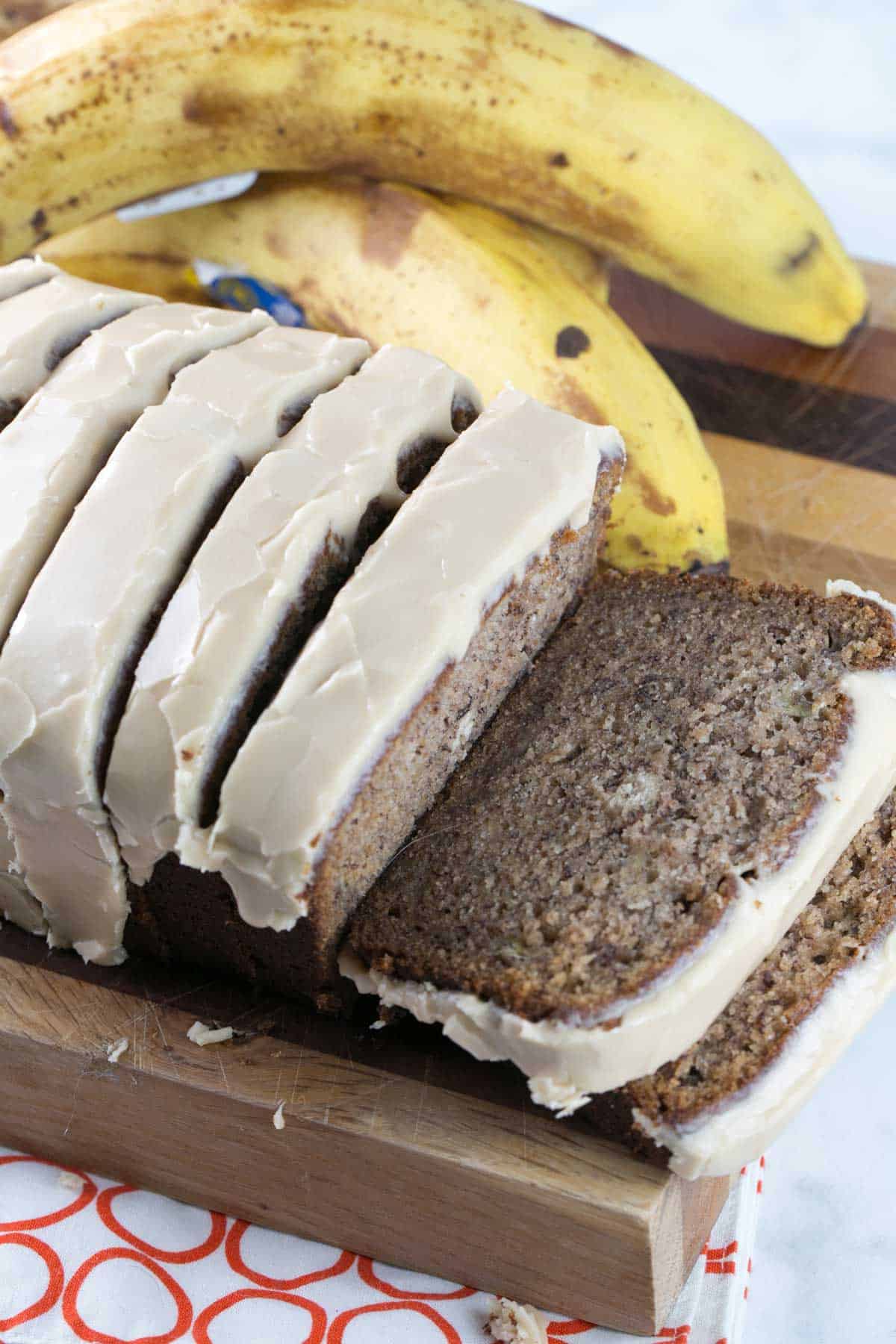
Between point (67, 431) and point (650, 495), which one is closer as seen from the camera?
point (67, 431)

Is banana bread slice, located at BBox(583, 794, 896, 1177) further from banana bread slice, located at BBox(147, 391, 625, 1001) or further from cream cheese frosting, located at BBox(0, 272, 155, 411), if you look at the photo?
cream cheese frosting, located at BBox(0, 272, 155, 411)

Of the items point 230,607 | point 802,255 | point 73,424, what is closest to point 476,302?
point 802,255

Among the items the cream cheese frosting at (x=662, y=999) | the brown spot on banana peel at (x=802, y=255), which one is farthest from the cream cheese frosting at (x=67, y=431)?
the brown spot on banana peel at (x=802, y=255)

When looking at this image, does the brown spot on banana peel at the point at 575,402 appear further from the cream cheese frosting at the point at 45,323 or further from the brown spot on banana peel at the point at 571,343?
the cream cheese frosting at the point at 45,323

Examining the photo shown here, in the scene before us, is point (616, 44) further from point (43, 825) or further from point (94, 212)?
point (43, 825)

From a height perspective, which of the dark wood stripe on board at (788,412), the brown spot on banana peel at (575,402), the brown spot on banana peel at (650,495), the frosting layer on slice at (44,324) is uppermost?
the frosting layer on slice at (44,324)

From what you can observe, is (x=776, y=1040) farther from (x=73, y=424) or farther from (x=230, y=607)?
(x=73, y=424)

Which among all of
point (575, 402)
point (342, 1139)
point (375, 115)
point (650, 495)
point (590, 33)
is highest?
point (590, 33)
